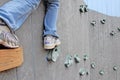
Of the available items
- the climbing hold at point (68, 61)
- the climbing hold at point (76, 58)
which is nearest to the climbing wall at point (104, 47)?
the climbing hold at point (76, 58)

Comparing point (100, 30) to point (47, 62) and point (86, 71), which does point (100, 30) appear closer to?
point (86, 71)

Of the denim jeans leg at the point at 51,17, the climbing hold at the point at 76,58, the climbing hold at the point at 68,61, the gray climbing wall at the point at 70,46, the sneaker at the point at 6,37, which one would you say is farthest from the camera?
the climbing hold at the point at 76,58

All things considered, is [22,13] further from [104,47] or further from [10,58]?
[104,47]

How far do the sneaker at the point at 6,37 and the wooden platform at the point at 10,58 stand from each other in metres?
0.03

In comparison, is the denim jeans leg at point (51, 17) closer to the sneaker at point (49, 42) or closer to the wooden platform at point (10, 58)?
the sneaker at point (49, 42)

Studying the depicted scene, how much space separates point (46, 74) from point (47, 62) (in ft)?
0.31

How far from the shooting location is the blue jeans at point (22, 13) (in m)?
1.60

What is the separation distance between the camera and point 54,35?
2.07 m

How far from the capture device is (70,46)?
256 cm

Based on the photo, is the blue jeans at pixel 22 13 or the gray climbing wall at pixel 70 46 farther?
the gray climbing wall at pixel 70 46

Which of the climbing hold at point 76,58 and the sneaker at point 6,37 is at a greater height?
the sneaker at point 6,37

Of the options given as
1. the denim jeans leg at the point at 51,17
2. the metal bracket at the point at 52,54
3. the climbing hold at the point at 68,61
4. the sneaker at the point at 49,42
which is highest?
the denim jeans leg at the point at 51,17

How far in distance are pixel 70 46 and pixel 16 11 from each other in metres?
0.97

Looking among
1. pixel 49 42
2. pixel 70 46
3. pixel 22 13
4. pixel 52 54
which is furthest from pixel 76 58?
pixel 22 13
